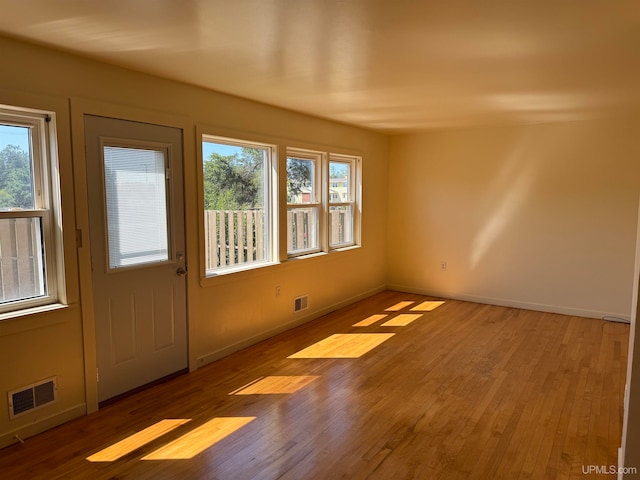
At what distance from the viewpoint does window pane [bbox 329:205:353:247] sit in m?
5.73

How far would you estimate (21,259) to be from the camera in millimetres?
2686

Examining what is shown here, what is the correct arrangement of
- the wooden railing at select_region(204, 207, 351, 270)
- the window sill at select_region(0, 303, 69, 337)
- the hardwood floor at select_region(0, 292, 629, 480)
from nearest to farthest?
the hardwood floor at select_region(0, 292, 629, 480), the window sill at select_region(0, 303, 69, 337), the wooden railing at select_region(204, 207, 351, 270)

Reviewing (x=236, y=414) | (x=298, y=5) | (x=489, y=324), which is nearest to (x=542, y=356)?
(x=489, y=324)

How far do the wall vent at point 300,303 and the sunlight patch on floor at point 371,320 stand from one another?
0.61 m

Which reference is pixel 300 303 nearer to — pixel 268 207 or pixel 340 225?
pixel 268 207

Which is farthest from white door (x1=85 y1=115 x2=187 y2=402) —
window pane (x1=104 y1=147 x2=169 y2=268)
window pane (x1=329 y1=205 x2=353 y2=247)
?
window pane (x1=329 y1=205 x2=353 y2=247)

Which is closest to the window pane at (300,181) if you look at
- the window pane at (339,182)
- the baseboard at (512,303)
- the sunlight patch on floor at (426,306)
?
the window pane at (339,182)

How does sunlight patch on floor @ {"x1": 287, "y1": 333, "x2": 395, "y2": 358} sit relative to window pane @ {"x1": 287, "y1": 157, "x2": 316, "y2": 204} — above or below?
below

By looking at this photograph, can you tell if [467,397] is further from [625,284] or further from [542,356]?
[625,284]

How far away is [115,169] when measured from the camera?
312cm

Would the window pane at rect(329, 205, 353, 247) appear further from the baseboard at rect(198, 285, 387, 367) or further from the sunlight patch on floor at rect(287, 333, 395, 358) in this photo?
the sunlight patch on floor at rect(287, 333, 395, 358)

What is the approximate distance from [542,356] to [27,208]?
4338 millimetres

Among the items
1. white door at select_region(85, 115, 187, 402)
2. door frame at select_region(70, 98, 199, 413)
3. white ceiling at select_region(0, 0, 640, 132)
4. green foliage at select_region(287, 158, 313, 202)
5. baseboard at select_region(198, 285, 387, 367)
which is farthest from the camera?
green foliage at select_region(287, 158, 313, 202)

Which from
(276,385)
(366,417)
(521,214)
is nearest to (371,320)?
(276,385)
